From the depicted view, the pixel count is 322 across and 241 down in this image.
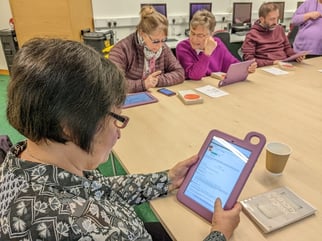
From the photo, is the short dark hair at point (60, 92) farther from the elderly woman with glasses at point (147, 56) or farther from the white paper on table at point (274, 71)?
the white paper on table at point (274, 71)

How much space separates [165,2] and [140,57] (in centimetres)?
245

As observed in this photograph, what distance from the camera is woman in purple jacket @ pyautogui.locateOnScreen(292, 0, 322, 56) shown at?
109 inches

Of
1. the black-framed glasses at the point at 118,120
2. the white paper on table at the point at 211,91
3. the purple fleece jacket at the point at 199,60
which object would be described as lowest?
the white paper on table at the point at 211,91

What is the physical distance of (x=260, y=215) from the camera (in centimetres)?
79

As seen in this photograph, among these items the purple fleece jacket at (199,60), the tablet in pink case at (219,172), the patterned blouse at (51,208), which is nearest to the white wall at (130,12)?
the purple fleece jacket at (199,60)

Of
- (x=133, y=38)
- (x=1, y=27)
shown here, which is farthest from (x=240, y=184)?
(x=1, y=27)

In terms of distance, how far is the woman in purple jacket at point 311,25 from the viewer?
276 centimetres

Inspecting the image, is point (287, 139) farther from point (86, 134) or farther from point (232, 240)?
point (86, 134)

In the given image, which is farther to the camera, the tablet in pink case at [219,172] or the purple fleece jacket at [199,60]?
the purple fleece jacket at [199,60]

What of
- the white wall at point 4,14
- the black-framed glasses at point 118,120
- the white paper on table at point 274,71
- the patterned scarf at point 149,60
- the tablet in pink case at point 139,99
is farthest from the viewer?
the white wall at point 4,14

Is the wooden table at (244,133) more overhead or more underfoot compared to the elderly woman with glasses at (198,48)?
more underfoot

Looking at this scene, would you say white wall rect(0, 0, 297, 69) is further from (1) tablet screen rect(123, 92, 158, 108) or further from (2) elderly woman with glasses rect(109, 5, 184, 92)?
(1) tablet screen rect(123, 92, 158, 108)

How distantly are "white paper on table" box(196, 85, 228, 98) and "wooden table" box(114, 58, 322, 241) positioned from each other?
2.0 inches

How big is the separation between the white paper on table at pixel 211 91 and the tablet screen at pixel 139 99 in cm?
33
